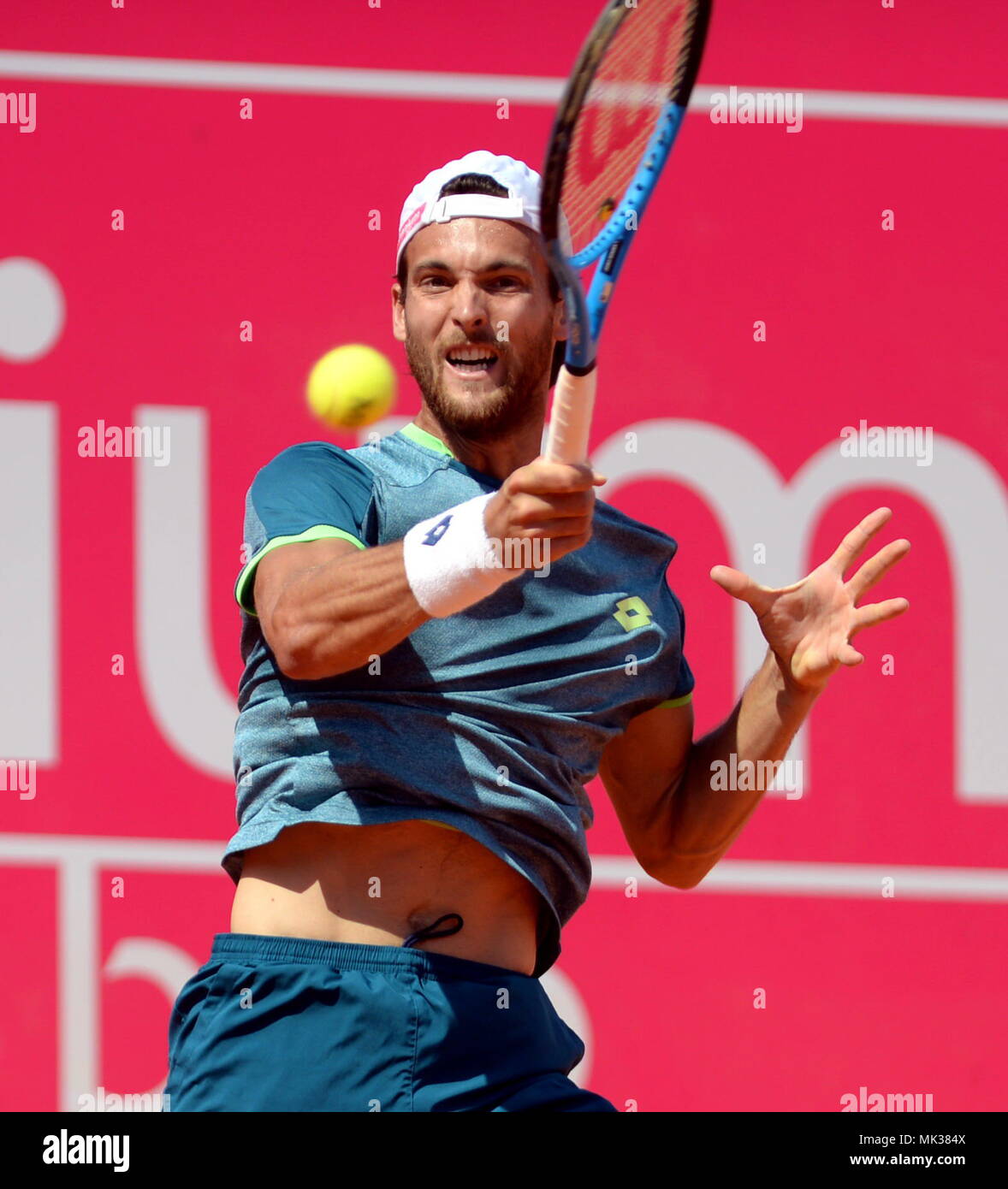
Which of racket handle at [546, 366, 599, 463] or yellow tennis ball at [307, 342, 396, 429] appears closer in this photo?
racket handle at [546, 366, 599, 463]

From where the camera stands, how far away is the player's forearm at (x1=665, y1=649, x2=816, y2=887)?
9.46 feet

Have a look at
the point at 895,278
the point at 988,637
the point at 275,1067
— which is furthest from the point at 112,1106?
the point at 895,278

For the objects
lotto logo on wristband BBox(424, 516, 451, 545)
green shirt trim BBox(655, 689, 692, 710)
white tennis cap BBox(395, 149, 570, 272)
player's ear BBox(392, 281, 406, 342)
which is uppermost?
white tennis cap BBox(395, 149, 570, 272)

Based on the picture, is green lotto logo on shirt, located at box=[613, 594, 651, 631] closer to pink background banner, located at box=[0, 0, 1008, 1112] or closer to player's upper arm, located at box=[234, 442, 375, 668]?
player's upper arm, located at box=[234, 442, 375, 668]

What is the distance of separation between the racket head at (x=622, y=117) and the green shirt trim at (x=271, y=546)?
0.47m

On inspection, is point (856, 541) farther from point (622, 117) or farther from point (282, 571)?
point (282, 571)

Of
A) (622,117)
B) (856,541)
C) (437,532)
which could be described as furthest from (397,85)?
(437,532)

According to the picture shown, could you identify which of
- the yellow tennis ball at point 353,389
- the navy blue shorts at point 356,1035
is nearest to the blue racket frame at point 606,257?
the navy blue shorts at point 356,1035

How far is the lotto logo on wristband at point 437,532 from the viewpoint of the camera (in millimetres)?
2238

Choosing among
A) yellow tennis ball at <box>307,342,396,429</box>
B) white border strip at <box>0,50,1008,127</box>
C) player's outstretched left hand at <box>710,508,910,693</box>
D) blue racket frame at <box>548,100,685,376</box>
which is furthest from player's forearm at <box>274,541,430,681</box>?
white border strip at <box>0,50,1008,127</box>

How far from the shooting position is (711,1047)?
4391mm

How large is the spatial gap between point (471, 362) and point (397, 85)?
1.89m

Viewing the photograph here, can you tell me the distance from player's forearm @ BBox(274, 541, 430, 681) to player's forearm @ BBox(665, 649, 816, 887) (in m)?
0.82

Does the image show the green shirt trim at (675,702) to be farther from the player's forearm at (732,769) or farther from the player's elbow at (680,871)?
the player's elbow at (680,871)
